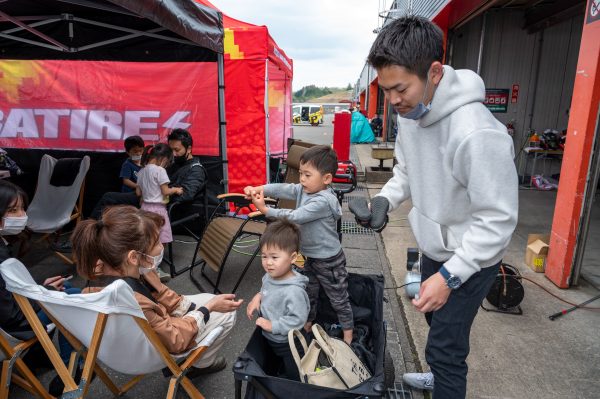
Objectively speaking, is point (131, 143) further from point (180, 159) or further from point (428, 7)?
point (428, 7)

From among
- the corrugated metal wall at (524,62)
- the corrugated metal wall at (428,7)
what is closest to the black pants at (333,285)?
the corrugated metal wall at (428,7)

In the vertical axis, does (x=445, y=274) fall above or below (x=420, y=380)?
above

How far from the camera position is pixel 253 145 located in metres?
5.30

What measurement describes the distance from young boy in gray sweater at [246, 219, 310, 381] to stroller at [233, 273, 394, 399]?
77mm

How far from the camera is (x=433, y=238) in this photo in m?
1.61

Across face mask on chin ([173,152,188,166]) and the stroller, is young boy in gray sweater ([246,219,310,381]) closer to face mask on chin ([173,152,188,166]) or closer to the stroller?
the stroller

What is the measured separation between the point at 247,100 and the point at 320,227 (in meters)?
3.14

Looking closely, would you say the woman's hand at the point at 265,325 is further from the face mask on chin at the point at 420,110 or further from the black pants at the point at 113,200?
the black pants at the point at 113,200

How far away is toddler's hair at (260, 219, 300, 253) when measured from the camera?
205 cm

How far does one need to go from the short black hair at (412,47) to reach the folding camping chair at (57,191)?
381cm

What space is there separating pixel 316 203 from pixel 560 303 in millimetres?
2393

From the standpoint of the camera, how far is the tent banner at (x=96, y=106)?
5.04 metres

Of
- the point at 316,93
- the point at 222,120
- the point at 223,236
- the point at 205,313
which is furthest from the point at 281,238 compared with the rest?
the point at 316,93

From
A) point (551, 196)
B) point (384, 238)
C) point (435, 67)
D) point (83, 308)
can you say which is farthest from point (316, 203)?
point (551, 196)
